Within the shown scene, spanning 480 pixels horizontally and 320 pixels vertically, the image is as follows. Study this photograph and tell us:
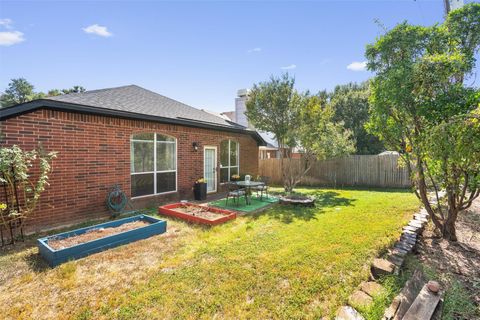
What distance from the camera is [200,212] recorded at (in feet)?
21.8

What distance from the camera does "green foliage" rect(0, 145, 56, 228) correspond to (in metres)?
4.30

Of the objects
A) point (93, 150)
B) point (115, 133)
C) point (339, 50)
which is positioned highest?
point (339, 50)

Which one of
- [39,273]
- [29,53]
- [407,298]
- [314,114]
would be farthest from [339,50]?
[29,53]

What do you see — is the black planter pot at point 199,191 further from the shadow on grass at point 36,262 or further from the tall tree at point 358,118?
the tall tree at point 358,118

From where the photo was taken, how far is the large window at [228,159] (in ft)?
35.3

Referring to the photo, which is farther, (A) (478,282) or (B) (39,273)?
(B) (39,273)

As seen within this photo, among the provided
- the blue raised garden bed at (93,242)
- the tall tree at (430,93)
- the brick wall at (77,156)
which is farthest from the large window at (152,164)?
the tall tree at (430,93)

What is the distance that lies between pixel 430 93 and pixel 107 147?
7715 mm

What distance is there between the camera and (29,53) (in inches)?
349

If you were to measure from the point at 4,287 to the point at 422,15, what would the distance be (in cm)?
1110

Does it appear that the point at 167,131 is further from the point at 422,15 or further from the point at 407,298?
the point at 422,15

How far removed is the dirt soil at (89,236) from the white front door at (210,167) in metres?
4.71

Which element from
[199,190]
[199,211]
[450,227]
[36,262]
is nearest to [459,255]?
[450,227]

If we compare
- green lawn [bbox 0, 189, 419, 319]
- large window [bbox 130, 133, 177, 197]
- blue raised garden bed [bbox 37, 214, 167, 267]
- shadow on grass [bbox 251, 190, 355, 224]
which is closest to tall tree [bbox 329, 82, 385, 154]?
shadow on grass [bbox 251, 190, 355, 224]
